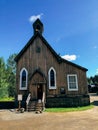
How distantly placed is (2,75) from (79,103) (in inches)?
1303

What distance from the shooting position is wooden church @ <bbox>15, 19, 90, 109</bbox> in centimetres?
2057

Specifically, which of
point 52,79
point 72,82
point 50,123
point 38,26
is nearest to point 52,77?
point 52,79

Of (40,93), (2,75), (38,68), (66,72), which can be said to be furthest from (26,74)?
(2,75)

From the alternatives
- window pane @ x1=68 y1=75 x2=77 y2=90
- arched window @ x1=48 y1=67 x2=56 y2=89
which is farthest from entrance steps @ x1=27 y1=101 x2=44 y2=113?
window pane @ x1=68 y1=75 x2=77 y2=90

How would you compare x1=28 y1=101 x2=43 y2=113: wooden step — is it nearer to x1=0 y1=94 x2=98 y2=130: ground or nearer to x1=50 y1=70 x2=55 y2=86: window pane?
x1=50 y1=70 x2=55 y2=86: window pane

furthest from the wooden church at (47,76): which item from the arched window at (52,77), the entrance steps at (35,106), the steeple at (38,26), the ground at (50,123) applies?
the ground at (50,123)

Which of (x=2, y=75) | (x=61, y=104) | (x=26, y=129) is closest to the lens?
(x=26, y=129)

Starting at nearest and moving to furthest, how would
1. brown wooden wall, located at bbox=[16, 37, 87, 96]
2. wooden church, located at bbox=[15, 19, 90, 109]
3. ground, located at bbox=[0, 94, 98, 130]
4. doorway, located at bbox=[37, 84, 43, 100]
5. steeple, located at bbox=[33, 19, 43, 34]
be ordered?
ground, located at bbox=[0, 94, 98, 130]
wooden church, located at bbox=[15, 19, 90, 109]
brown wooden wall, located at bbox=[16, 37, 87, 96]
doorway, located at bbox=[37, 84, 43, 100]
steeple, located at bbox=[33, 19, 43, 34]

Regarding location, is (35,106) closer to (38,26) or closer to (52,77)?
(52,77)

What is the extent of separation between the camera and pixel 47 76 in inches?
835

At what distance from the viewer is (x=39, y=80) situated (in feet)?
68.7

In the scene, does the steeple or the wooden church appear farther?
the steeple

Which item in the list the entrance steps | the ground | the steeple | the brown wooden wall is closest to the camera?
the ground

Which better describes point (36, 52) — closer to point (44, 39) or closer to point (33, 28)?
point (44, 39)
